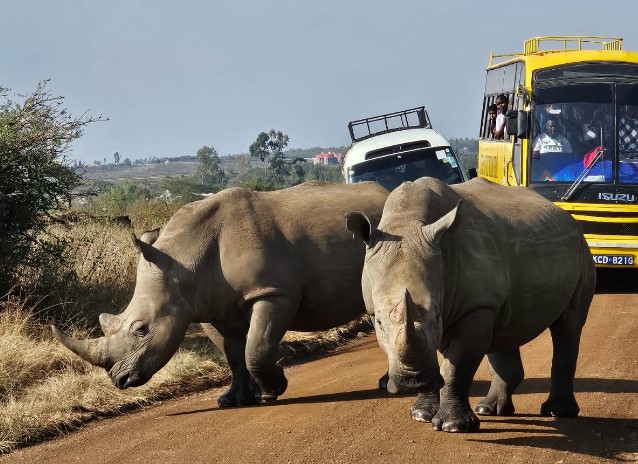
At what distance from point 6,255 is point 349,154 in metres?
8.77

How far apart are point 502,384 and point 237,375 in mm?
2263

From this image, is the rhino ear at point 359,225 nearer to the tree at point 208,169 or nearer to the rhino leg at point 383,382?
the rhino leg at point 383,382

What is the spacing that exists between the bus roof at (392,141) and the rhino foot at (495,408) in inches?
430

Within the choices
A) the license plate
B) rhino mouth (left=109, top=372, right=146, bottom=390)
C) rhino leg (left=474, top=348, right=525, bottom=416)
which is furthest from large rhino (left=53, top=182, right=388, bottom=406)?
the license plate

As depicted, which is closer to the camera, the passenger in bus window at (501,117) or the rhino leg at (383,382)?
the rhino leg at (383,382)

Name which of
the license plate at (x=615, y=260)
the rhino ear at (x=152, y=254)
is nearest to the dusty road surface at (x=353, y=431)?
the rhino ear at (x=152, y=254)

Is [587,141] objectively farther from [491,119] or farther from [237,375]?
[237,375]

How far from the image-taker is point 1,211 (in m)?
13.1

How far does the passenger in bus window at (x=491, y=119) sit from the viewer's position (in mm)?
20141

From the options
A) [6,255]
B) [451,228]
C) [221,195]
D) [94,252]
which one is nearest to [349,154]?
[94,252]

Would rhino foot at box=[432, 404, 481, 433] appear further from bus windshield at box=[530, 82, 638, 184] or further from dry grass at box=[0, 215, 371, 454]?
bus windshield at box=[530, 82, 638, 184]

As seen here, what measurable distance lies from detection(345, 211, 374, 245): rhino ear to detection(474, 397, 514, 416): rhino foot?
75.5 inches

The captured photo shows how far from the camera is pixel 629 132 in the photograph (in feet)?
53.8

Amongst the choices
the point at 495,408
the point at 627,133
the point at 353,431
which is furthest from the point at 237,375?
the point at 627,133
